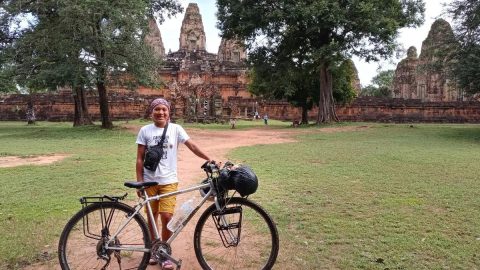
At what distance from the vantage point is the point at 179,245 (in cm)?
525

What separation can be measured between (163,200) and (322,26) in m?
22.0

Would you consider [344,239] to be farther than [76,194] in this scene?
No

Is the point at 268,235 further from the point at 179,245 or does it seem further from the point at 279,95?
the point at 279,95

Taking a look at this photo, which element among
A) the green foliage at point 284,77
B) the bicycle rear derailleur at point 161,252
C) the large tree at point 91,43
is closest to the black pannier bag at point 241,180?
the bicycle rear derailleur at point 161,252

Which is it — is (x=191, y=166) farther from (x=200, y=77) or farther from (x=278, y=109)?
(x=200, y=77)

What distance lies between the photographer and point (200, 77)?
46875 millimetres

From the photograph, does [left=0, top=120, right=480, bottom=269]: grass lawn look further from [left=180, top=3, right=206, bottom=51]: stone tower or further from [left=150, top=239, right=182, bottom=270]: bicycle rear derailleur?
[left=180, top=3, right=206, bottom=51]: stone tower

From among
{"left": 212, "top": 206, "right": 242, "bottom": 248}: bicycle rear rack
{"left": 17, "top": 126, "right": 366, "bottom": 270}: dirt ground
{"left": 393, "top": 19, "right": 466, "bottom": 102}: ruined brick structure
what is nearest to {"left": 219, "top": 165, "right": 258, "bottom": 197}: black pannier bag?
{"left": 212, "top": 206, "right": 242, "bottom": 248}: bicycle rear rack

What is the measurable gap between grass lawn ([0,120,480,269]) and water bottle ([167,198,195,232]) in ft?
3.68

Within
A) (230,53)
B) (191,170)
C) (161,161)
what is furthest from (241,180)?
(230,53)

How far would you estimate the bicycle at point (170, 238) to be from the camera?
4.09 m

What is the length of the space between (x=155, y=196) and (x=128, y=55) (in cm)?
1834

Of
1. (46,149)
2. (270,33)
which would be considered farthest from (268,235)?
(270,33)

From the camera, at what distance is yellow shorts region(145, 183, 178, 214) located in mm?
4555
